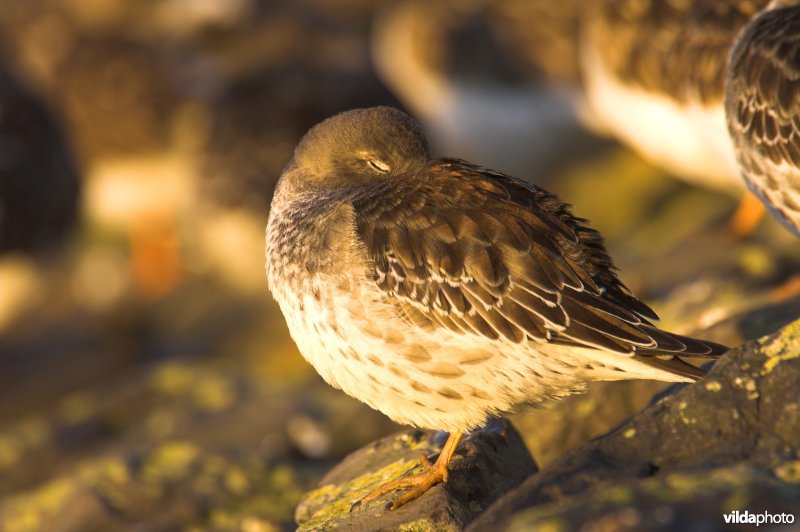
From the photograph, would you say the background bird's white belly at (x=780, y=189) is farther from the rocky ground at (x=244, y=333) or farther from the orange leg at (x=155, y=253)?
the orange leg at (x=155, y=253)

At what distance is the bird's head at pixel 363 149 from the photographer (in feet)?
20.3

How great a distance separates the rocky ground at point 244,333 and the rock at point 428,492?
0.02 meters

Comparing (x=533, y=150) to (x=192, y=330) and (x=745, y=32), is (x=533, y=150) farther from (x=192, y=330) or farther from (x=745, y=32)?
(x=745, y=32)

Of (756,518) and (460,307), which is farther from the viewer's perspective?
(460,307)

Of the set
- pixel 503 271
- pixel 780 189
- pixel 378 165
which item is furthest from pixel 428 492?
pixel 780 189

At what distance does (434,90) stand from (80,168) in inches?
213

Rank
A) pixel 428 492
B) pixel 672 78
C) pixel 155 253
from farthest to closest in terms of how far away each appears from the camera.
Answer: pixel 155 253
pixel 672 78
pixel 428 492

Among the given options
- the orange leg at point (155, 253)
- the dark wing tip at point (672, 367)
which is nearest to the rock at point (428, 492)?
the dark wing tip at point (672, 367)

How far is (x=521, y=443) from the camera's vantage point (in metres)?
6.25

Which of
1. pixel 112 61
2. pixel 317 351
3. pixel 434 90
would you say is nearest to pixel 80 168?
pixel 112 61

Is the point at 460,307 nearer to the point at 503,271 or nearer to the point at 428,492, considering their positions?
the point at 503,271

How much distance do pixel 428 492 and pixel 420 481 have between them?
0.07 m

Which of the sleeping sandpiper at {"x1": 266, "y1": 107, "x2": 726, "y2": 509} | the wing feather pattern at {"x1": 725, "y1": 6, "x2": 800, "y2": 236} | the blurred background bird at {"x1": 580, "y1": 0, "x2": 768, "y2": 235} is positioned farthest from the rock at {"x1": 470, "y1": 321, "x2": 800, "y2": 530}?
the blurred background bird at {"x1": 580, "y1": 0, "x2": 768, "y2": 235}

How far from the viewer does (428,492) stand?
5.52m
